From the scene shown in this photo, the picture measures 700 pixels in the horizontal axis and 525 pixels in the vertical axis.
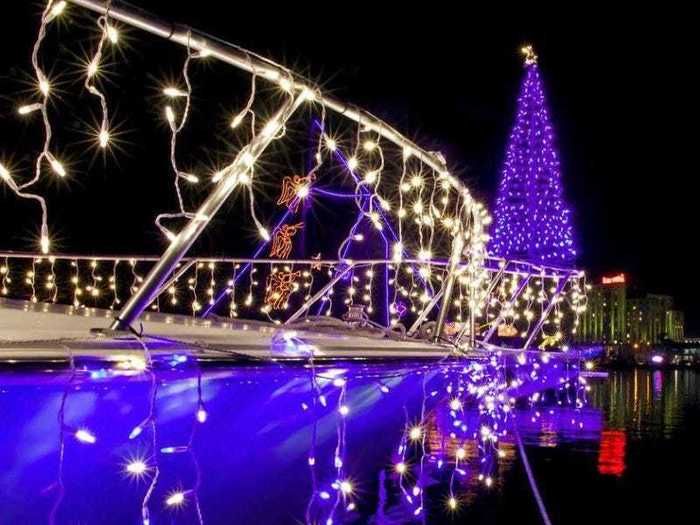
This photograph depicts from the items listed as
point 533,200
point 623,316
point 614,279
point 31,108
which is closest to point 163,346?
point 31,108

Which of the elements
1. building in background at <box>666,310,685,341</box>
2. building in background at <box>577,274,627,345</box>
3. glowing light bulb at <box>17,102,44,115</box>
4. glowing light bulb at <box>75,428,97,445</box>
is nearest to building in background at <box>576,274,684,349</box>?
building in background at <box>577,274,627,345</box>

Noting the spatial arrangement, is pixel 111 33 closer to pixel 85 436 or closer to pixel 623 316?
pixel 85 436

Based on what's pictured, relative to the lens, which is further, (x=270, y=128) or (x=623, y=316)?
(x=623, y=316)

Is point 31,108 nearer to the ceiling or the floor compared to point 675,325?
nearer to the ceiling

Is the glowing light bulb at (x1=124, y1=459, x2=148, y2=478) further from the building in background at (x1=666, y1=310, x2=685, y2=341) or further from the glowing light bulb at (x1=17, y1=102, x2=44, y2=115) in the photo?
the building in background at (x1=666, y1=310, x2=685, y2=341)

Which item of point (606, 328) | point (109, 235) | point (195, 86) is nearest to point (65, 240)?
point (109, 235)

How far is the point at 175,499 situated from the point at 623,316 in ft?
268

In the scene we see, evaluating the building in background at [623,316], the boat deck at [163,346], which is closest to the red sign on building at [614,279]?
the building in background at [623,316]

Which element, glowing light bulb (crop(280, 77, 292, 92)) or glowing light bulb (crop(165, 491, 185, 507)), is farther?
glowing light bulb (crop(280, 77, 292, 92))

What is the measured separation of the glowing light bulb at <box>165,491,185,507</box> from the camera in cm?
187

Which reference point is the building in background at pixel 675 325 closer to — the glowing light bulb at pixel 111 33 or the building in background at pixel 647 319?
the building in background at pixel 647 319

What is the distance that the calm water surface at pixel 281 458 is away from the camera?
1.55 m

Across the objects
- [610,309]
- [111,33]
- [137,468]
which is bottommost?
[137,468]

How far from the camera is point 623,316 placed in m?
78.4
